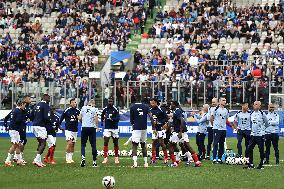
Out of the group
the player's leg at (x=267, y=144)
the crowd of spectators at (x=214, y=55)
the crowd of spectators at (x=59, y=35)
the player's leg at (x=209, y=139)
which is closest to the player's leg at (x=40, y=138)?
the player's leg at (x=209, y=139)

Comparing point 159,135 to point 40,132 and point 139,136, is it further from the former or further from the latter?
point 40,132

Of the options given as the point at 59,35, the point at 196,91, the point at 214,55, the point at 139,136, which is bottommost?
the point at 196,91

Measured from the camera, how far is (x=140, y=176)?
27.7m

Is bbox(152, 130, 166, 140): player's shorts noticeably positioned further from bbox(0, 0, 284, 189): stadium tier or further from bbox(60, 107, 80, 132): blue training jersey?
bbox(60, 107, 80, 132): blue training jersey

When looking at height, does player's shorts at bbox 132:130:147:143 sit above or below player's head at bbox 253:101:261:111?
below

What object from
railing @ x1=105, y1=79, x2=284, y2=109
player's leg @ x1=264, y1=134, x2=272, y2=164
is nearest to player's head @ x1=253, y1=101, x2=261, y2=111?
player's leg @ x1=264, y1=134, x2=272, y2=164

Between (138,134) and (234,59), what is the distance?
27287 mm

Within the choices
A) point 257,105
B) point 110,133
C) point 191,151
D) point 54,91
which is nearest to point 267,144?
point 257,105

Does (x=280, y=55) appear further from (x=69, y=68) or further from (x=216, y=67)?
(x=69, y=68)

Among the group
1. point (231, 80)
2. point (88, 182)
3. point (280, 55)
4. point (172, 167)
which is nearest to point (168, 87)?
point (231, 80)

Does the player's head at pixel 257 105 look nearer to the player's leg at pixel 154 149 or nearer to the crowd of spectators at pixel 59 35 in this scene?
the player's leg at pixel 154 149

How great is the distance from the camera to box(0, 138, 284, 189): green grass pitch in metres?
25.3

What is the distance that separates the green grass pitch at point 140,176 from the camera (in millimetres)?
25281

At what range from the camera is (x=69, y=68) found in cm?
6053
